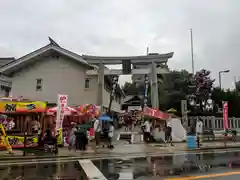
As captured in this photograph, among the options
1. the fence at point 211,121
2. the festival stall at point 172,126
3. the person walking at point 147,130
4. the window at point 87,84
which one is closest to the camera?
the person walking at point 147,130

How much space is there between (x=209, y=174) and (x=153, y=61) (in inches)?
623

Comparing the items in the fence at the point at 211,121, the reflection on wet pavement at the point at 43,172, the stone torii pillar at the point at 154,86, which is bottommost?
the reflection on wet pavement at the point at 43,172

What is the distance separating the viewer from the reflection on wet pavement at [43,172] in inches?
344

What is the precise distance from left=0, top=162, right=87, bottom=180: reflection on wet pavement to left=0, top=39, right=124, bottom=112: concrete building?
14407 mm

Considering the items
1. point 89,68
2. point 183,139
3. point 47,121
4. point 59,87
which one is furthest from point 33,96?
point 183,139

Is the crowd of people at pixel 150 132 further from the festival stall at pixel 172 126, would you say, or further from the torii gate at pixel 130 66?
the torii gate at pixel 130 66

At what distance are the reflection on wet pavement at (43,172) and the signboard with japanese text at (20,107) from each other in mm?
6483

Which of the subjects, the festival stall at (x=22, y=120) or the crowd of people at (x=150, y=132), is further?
the crowd of people at (x=150, y=132)

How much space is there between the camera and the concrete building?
986 inches

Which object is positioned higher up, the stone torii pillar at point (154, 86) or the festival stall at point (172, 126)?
the stone torii pillar at point (154, 86)

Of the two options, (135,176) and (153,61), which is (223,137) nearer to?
(153,61)

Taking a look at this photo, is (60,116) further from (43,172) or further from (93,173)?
(93,173)

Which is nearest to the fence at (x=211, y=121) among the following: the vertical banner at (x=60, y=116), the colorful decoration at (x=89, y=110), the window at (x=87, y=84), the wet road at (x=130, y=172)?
the colorful decoration at (x=89, y=110)

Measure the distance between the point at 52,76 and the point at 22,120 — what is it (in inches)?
337
